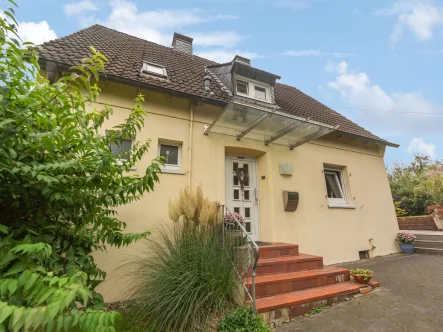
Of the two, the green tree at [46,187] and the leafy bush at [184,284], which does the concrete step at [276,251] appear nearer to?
the leafy bush at [184,284]

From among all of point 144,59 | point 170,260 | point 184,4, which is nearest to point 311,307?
point 170,260

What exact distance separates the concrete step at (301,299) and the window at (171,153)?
3016 mm

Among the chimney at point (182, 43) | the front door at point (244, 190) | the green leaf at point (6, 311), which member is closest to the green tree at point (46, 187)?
the green leaf at point (6, 311)

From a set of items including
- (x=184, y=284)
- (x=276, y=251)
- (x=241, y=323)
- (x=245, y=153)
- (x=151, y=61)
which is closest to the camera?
(x=241, y=323)

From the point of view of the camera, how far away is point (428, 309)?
3006 mm

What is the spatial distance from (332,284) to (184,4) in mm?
7622

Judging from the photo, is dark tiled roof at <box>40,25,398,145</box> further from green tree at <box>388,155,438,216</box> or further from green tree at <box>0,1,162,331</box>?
green tree at <box>388,155,438,216</box>

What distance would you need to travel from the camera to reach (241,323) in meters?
2.40

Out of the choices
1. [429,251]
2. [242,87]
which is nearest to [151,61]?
[242,87]

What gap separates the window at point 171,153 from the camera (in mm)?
4680

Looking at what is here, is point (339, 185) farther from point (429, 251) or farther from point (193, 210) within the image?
point (193, 210)

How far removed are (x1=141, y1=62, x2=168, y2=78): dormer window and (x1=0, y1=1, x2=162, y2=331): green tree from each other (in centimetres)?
323

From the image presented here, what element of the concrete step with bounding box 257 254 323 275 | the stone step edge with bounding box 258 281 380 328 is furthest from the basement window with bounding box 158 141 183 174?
the stone step edge with bounding box 258 281 380 328

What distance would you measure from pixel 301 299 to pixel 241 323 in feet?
3.67
